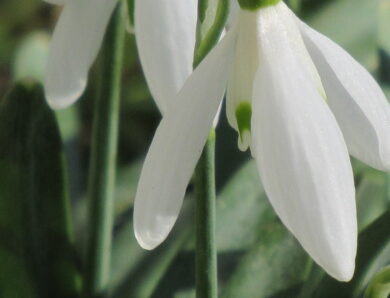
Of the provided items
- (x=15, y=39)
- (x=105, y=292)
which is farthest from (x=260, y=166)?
(x=15, y=39)

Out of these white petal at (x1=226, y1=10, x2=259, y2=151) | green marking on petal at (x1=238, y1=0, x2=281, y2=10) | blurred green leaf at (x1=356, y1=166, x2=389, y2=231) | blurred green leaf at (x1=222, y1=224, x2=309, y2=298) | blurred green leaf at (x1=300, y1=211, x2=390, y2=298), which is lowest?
blurred green leaf at (x1=356, y1=166, x2=389, y2=231)

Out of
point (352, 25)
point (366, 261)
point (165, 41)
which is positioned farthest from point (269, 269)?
point (352, 25)

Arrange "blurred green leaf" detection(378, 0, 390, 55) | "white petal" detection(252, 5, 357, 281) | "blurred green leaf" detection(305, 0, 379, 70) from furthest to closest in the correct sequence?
"blurred green leaf" detection(305, 0, 379, 70)
"blurred green leaf" detection(378, 0, 390, 55)
"white petal" detection(252, 5, 357, 281)

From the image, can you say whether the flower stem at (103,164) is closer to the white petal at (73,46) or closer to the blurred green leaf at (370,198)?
the white petal at (73,46)

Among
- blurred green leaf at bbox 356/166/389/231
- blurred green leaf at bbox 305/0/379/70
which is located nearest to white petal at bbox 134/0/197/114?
blurred green leaf at bbox 356/166/389/231

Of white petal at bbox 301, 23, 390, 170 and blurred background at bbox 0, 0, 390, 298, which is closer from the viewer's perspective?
white petal at bbox 301, 23, 390, 170

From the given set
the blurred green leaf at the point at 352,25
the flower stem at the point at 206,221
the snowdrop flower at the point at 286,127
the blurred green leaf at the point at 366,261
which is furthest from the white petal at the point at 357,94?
the blurred green leaf at the point at 352,25

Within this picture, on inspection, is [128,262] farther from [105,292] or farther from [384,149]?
[384,149]

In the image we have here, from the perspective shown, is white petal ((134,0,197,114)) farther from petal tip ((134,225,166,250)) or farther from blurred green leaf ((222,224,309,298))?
blurred green leaf ((222,224,309,298))
